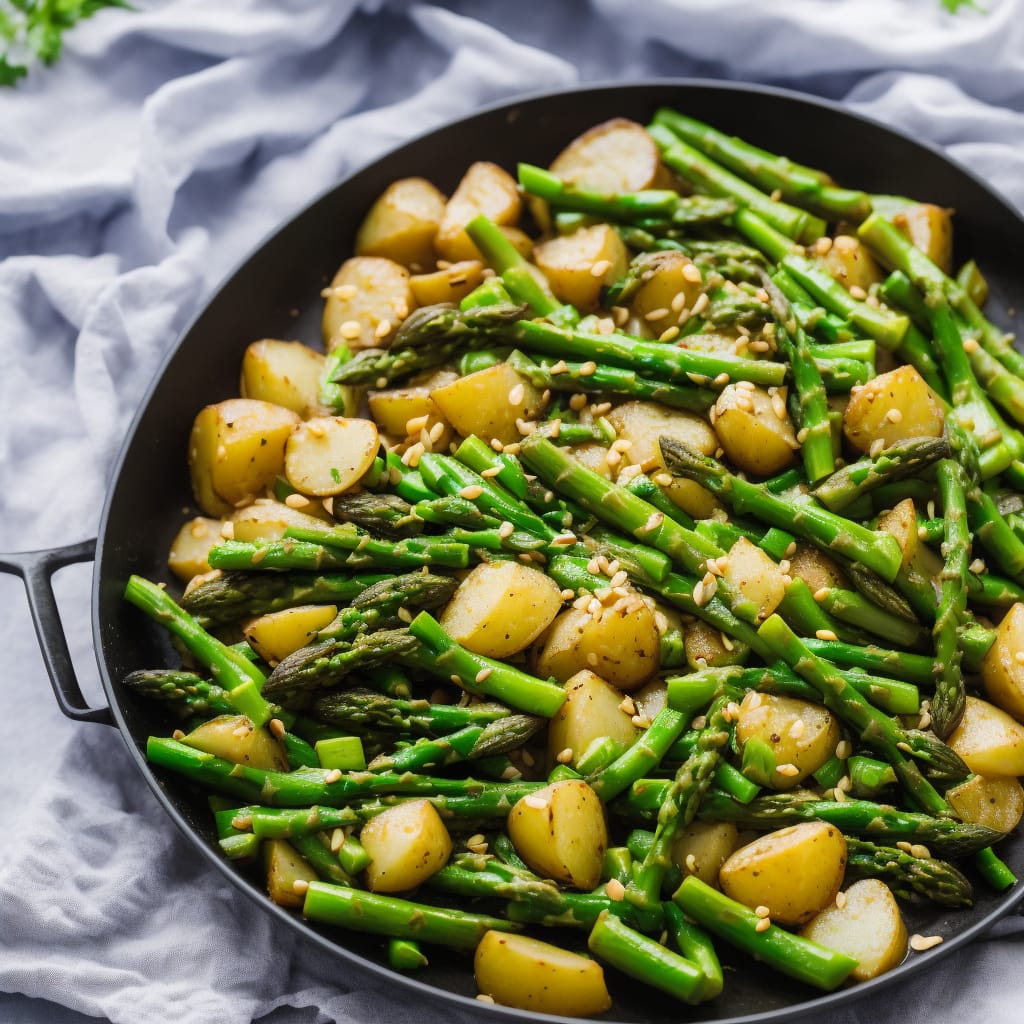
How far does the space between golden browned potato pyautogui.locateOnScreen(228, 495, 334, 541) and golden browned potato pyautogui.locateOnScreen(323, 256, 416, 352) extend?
24.9 inches

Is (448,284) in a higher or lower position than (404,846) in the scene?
higher

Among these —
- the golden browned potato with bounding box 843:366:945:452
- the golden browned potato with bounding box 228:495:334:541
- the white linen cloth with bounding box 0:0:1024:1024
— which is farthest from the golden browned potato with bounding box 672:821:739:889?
the white linen cloth with bounding box 0:0:1024:1024

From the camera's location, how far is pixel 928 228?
371 cm

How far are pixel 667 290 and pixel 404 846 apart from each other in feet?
6.27

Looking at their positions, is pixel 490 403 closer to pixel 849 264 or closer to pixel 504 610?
pixel 504 610

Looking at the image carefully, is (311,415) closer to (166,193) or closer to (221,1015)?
(166,193)

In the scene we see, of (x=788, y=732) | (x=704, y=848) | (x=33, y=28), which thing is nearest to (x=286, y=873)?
(x=704, y=848)

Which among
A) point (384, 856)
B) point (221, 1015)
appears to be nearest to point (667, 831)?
point (384, 856)

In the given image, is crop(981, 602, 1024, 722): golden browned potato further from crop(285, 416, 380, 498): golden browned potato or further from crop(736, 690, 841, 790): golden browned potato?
crop(285, 416, 380, 498): golden browned potato

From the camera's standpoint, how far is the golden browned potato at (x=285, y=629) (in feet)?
10.6

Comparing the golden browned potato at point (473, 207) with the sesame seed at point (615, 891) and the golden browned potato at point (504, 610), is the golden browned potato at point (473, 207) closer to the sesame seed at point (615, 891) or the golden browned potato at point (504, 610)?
the golden browned potato at point (504, 610)

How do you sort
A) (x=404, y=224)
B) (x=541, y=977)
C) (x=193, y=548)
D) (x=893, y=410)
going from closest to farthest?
(x=541, y=977) < (x=893, y=410) < (x=193, y=548) < (x=404, y=224)

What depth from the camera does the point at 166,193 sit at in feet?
13.5

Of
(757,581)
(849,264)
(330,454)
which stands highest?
(849,264)
